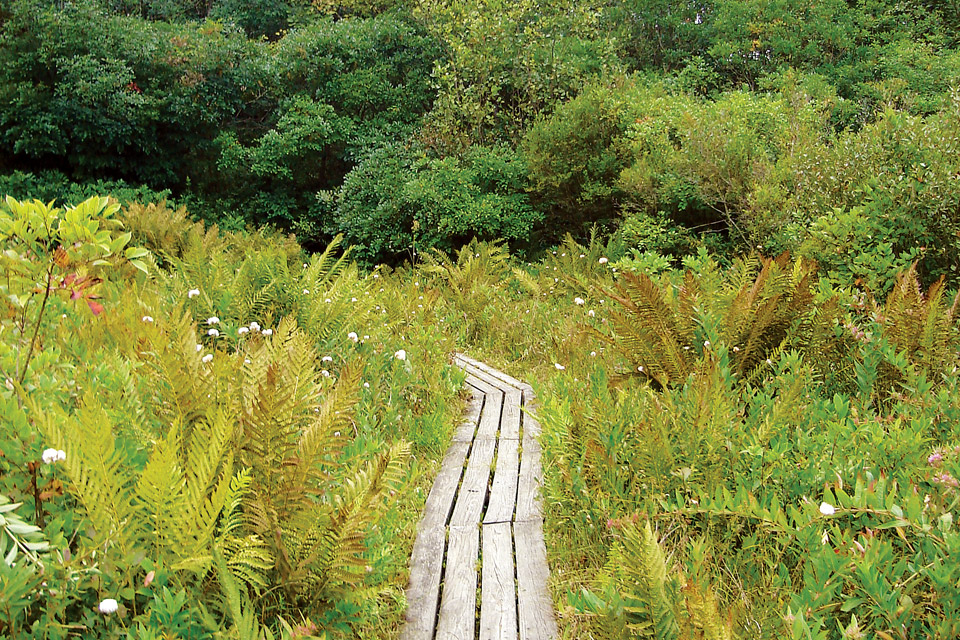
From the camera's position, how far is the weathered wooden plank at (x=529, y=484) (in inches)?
121

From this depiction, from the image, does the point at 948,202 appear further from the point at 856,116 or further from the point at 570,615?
the point at 856,116

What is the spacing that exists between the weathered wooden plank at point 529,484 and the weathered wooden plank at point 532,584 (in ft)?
0.26

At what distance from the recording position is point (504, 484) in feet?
11.1

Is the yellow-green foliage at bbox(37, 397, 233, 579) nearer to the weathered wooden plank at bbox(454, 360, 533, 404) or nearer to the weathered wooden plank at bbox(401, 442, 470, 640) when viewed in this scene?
the weathered wooden plank at bbox(401, 442, 470, 640)

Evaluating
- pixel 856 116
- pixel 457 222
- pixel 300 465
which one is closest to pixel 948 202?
pixel 300 465

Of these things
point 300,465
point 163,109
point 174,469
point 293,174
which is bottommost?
point 293,174

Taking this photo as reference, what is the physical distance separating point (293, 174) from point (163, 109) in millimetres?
2301

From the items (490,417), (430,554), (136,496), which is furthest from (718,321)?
(136,496)

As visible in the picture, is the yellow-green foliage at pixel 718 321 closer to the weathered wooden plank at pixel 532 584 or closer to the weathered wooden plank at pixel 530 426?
the weathered wooden plank at pixel 530 426

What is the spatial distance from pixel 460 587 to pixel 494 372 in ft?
9.70

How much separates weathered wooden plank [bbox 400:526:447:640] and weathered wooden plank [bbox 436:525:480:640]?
0.11 ft

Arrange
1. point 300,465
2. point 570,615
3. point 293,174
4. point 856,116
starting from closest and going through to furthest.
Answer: point 300,465 → point 570,615 → point 856,116 → point 293,174

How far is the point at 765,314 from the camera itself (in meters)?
3.67

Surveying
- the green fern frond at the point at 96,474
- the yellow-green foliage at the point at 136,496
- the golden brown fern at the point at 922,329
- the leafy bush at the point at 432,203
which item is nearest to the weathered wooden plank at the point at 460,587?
the yellow-green foliage at the point at 136,496
